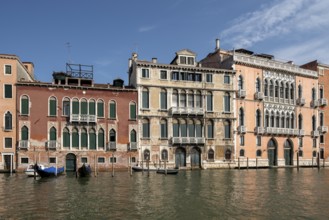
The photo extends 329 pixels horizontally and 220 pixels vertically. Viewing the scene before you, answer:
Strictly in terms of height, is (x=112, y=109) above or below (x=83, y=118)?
above

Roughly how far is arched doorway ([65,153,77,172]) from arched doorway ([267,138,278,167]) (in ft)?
67.2

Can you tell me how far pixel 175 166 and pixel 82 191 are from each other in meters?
15.7

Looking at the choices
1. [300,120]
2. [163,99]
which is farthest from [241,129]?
[300,120]

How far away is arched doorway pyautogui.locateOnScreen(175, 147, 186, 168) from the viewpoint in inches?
1323

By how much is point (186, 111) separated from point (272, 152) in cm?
1182

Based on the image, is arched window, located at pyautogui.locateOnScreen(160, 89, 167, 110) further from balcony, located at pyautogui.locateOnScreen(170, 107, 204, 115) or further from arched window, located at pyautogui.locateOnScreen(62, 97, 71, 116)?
arched window, located at pyautogui.locateOnScreen(62, 97, 71, 116)

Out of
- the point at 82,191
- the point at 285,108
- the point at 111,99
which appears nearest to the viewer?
the point at 82,191

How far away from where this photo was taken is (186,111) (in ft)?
110

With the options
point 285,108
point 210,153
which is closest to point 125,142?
point 210,153

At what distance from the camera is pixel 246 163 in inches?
1419

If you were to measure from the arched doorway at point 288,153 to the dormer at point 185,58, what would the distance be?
1452 centimetres

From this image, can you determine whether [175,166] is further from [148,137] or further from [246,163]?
[246,163]

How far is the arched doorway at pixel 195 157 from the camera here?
34.1 meters

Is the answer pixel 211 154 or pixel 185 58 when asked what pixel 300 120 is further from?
pixel 185 58
